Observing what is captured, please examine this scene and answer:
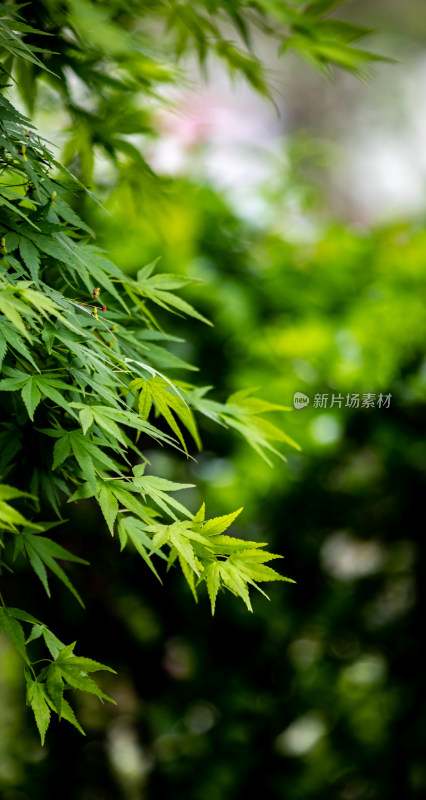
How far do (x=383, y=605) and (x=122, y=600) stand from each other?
54cm

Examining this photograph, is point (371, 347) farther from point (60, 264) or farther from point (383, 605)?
point (60, 264)

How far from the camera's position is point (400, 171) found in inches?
164

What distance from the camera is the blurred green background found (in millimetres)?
1319

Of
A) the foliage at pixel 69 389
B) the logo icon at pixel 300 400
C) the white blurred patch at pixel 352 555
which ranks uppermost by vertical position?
the foliage at pixel 69 389

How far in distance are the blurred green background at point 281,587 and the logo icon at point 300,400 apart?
0.06ft

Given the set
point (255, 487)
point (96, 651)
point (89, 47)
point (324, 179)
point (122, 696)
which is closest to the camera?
point (89, 47)

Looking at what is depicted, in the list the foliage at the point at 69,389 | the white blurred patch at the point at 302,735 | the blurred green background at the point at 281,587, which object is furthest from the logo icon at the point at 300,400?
the white blurred patch at the point at 302,735

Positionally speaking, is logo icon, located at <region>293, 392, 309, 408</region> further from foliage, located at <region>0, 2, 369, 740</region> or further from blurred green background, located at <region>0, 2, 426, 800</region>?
foliage, located at <region>0, 2, 369, 740</region>

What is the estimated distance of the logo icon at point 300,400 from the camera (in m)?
1.26

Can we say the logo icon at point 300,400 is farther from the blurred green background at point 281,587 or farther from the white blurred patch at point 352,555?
the white blurred patch at point 352,555

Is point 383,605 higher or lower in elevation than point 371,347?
lower

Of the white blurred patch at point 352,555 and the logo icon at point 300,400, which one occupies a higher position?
the logo icon at point 300,400

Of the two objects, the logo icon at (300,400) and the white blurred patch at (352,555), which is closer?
the logo icon at (300,400)

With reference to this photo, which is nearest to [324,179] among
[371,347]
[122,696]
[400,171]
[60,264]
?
[400,171]
